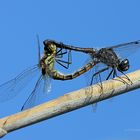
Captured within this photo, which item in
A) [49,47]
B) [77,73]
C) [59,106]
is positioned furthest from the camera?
[77,73]

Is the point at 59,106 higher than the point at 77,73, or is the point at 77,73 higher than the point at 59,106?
the point at 77,73

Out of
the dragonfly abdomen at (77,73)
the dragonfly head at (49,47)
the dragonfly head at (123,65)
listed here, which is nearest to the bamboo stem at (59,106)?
the dragonfly head at (49,47)

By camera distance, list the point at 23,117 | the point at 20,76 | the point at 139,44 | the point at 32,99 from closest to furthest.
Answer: the point at 23,117
the point at 32,99
the point at 20,76
the point at 139,44

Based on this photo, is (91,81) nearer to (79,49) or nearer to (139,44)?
(79,49)

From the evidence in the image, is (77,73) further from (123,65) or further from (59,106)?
(59,106)

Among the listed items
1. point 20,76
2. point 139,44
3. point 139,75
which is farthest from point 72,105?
point 139,44

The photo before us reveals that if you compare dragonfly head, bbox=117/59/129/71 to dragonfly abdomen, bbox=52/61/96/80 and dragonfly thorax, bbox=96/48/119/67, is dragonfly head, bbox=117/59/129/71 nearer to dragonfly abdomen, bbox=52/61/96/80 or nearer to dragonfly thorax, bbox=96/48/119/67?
dragonfly thorax, bbox=96/48/119/67

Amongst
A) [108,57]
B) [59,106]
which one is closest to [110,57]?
[108,57]

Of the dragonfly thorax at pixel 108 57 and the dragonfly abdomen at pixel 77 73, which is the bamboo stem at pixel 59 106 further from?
the dragonfly thorax at pixel 108 57
